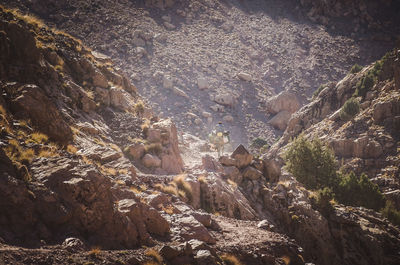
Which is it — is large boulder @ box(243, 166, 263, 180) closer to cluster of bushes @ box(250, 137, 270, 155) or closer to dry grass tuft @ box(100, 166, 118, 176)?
dry grass tuft @ box(100, 166, 118, 176)

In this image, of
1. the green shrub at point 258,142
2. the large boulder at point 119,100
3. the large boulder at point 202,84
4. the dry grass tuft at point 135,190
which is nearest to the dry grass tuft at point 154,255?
the dry grass tuft at point 135,190

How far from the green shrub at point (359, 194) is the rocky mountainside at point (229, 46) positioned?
1008 inches

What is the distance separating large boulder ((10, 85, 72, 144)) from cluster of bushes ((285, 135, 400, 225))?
21.8 m

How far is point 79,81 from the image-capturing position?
1822 cm

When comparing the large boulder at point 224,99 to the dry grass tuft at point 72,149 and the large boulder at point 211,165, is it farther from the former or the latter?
the dry grass tuft at point 72,149

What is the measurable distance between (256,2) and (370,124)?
229 feet

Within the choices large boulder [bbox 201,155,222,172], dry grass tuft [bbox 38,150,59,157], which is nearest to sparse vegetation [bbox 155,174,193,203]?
large boulder [bbox 201,155,222,172]

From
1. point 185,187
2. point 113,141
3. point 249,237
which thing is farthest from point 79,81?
point 249,237

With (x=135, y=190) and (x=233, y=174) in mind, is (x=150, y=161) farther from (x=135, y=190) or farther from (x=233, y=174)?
(x=135, y=190)

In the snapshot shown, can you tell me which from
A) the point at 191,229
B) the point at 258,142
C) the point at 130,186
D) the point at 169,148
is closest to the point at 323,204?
the point at 169,148

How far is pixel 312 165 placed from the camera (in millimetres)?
27359

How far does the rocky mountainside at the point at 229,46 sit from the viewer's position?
53.4m

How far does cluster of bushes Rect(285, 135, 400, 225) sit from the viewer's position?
24.9 m

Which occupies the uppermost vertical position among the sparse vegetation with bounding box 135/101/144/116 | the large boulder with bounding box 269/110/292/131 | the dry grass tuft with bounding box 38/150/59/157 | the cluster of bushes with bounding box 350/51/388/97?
the cluster of bushes with bounding box 350/51/388/97
